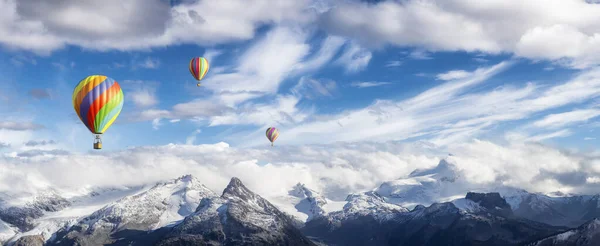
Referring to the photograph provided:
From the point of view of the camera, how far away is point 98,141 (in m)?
200
